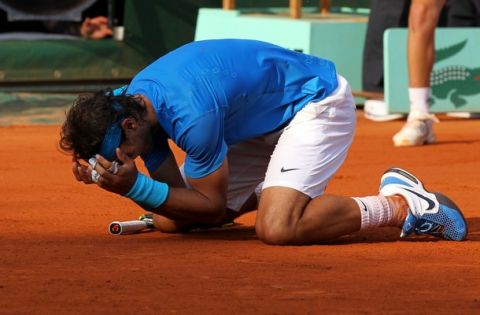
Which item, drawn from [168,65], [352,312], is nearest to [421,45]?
[168,65]

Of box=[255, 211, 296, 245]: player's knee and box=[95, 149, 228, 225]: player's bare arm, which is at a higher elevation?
box=[95, 149, 228, 225]: player's bare arm

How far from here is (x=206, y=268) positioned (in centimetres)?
423

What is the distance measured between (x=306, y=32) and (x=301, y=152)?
4734 millimetres

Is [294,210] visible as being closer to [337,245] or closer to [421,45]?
[337,245]

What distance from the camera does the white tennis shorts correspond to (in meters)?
4.74

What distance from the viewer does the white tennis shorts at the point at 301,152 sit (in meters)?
4.74

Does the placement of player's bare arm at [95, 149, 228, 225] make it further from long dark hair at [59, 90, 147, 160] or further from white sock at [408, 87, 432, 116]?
white sock at [408, 87, 432, 116]

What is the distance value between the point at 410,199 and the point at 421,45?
3016 mm

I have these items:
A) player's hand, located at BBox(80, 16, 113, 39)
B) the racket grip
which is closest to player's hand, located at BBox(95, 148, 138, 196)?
the racket grip

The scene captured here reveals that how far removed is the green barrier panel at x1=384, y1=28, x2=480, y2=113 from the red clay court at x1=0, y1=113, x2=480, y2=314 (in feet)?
7.60

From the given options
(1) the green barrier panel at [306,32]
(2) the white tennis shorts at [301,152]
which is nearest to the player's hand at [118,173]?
(2) the white tennis shorts at [301,152]

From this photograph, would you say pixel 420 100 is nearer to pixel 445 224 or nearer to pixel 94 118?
pixel 445 224

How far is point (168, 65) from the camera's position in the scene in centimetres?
462

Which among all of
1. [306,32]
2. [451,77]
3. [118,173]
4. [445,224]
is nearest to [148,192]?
[118,173]
